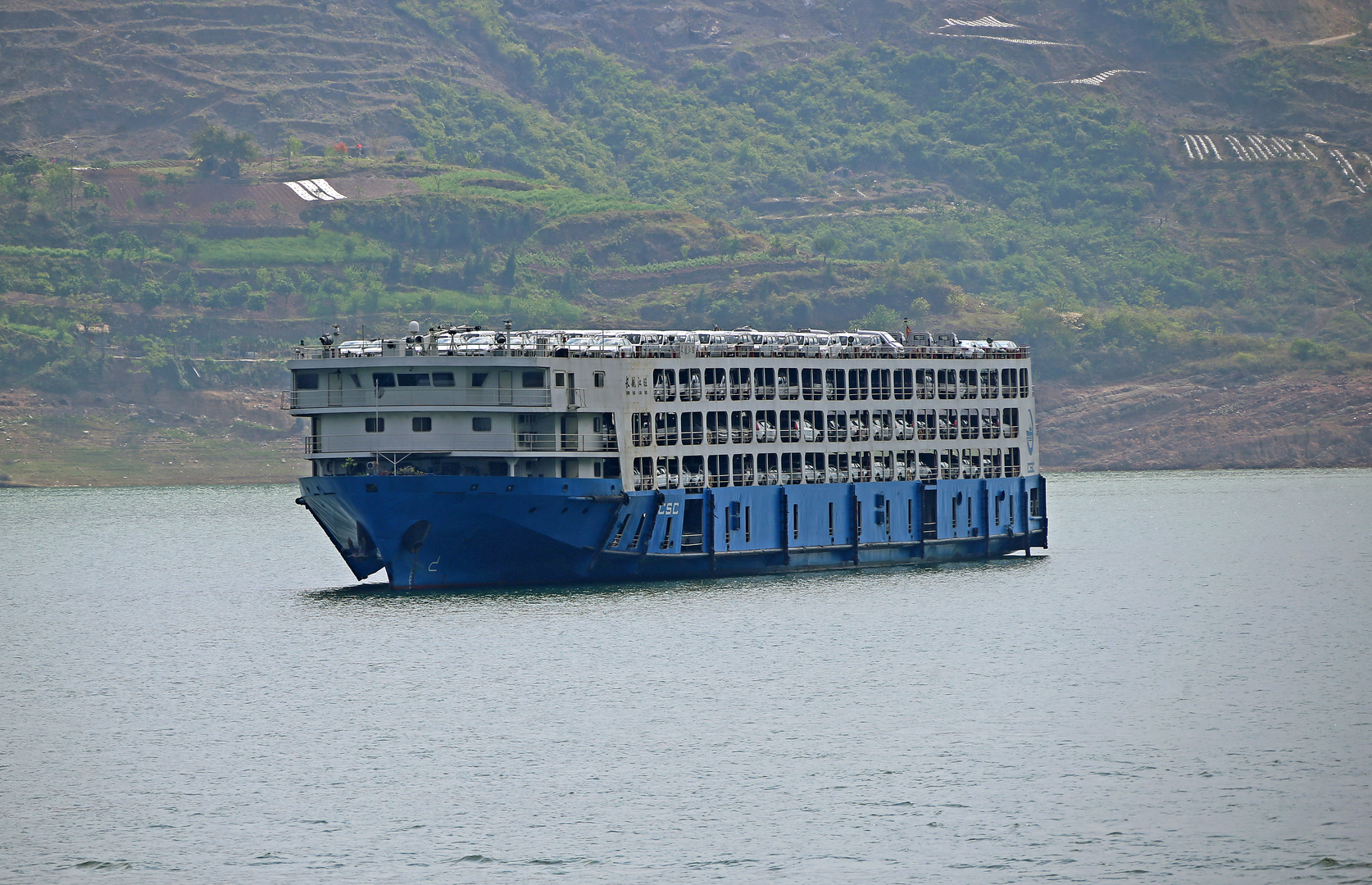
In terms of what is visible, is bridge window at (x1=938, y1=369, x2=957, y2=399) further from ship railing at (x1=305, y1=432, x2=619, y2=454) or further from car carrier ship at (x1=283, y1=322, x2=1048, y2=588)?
ship railing at (x1=305, y1=432, x2=619, y2=454)

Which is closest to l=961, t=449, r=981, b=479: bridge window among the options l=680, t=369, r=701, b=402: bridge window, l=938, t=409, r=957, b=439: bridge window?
l=938, t=409, r=957, b=439: bridge window

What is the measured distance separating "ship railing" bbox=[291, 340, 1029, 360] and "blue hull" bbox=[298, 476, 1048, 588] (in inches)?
223

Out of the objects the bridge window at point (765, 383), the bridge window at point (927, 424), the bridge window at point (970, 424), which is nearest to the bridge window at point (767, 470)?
the bridge window at point (765, 383)

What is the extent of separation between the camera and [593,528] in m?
81.8

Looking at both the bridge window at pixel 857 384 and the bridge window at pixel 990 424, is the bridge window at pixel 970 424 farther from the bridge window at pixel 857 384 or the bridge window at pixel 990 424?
the bridge window at pixel 857 384

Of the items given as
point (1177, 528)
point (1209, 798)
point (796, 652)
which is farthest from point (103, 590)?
point (1177, 528)

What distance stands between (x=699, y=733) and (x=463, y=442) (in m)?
26.4

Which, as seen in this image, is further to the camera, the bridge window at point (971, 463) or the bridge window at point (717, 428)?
the bridge window at point (971, 463)

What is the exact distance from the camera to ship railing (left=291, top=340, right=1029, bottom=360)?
82.3 metres

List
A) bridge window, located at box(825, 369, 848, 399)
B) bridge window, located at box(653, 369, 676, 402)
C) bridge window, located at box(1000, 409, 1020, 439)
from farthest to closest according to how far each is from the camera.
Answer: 1. bridge window, located at box(1000, 409, 1020, 439)
2. bridge window, located at box(825, 369, 848, 399)
3. bridge window, located at box(653, 369, 676, 402)

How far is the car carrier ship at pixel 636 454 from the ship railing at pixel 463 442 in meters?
0.07

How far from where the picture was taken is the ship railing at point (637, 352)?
82.3 meters

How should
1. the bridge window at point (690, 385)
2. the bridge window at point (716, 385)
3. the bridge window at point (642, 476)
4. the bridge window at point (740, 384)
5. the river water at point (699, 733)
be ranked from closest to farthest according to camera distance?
the river water at point (699, 733), the bridge window at point (642, 476), the bridge window at point (690, 385), the bridge window at point (716, 385), the bridge window at point (740, 384)

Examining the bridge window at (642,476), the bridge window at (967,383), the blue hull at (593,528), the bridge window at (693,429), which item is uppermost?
the bridge window at (967,383)
